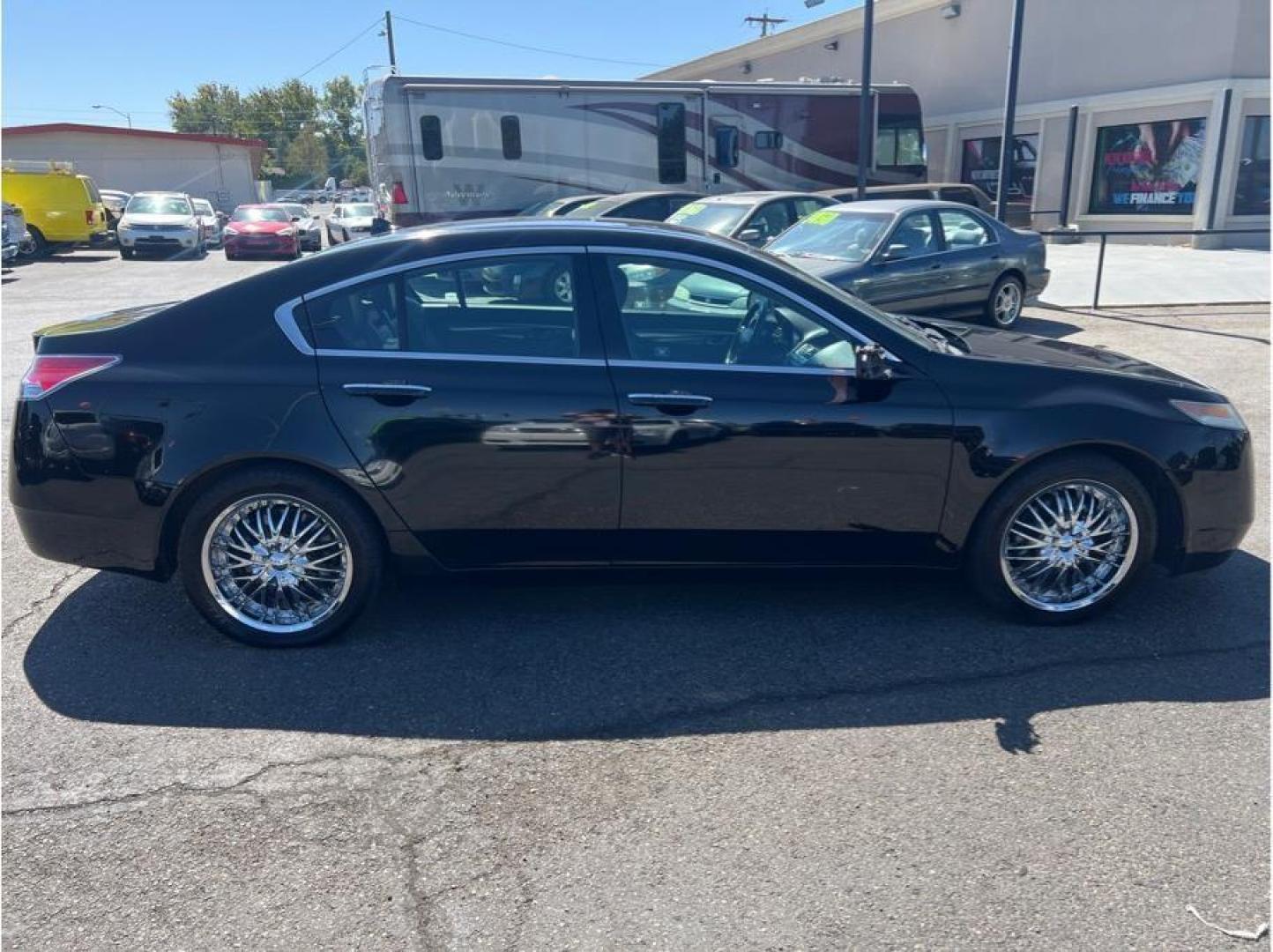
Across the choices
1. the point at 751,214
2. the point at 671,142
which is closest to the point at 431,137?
the point at 671,142

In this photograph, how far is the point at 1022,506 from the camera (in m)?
3.82

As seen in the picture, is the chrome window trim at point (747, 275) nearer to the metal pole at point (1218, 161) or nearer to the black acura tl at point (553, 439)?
the black acura tl at point (553, 439)

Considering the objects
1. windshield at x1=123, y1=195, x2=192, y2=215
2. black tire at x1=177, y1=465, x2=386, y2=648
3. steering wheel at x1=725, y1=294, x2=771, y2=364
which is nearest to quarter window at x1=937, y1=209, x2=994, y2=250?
steering wheel at x1=725, y1=294, x2=771, y2=364

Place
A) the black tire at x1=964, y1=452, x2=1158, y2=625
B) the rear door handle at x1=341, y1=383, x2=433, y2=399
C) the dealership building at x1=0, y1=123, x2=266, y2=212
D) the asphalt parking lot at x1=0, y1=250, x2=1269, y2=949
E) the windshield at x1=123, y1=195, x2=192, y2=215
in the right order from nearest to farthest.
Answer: the asphalt parking lot at x1=0, y1=250, x2=1269, y2=949 → the rear door handle at x1=341, y1=383, x2=433, y2=399 → the black tire at x1=964, y1=452, x2=1158, y2=625 → the windshield at x1=123, y1=195, x2=192, y2=215 → the dealership building at x1=0, y1=123, x2=266, y2=212

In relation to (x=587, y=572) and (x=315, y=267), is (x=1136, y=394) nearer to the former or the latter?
(x=587, y=572)

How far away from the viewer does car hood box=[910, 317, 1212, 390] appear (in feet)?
13.2

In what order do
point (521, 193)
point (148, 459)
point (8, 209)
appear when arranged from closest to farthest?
point (148, 459)
point (521, 193)
point (8, 209)

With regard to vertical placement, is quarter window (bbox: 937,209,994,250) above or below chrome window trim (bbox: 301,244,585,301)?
below

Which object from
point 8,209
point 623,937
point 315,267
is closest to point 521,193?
point 8,209

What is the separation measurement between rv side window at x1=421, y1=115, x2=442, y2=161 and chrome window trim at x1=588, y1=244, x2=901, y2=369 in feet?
46.5

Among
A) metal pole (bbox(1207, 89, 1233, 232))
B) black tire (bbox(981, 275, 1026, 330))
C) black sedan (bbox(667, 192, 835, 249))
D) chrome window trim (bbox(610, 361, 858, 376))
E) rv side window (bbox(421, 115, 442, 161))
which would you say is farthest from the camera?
metal pole (bbox(1207, 89, 1233, 232))

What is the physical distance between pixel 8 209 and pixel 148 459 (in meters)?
23.2

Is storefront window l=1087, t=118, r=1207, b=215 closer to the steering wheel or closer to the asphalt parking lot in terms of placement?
the asphalt parking lot

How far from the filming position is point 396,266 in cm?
370
